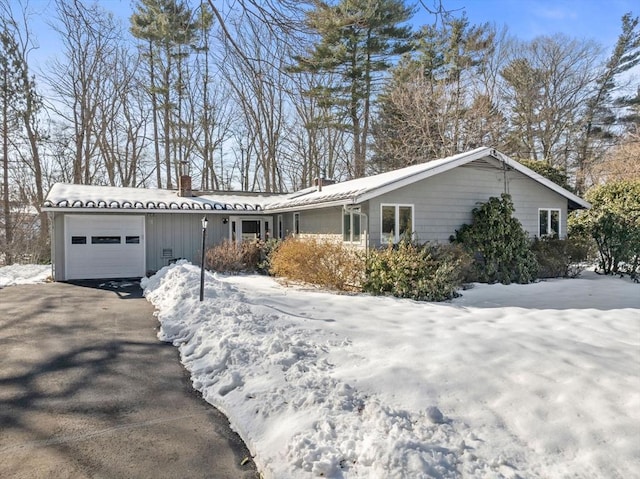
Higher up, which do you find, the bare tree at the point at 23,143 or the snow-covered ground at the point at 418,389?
the bare tree at the point at 23,143

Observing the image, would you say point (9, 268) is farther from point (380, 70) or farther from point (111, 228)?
point (380, 70)

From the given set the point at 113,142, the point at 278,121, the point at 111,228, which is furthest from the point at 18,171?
the point at 278,121

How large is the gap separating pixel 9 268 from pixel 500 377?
58.5 ft

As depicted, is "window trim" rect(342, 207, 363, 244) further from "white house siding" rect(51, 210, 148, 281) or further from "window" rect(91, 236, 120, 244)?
"white house siding" rect(51, 210, 148, 281)

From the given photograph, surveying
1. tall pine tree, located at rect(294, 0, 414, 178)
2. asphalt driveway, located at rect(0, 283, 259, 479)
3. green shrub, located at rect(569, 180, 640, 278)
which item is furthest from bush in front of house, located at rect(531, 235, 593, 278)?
asphalt driveway, located at rect(0, 283, 259, 479)

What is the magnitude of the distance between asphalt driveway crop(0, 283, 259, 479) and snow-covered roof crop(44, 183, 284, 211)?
7.53 m

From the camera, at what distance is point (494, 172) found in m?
12.7

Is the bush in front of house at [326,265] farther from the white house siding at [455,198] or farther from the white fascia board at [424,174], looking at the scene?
the white fascia board at [424,174]

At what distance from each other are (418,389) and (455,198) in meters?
9.51

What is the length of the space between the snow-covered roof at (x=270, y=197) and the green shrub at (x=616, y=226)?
699 millimetres

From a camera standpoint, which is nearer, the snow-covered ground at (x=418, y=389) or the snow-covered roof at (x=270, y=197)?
the snow-covered ground at (x=418, y=389)

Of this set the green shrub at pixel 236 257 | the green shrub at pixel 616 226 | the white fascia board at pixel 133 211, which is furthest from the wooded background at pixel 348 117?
the green shrub at pixel 236 257

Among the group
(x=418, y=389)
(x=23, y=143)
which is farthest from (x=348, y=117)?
(x=418, y=389)

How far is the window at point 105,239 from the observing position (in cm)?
1355
